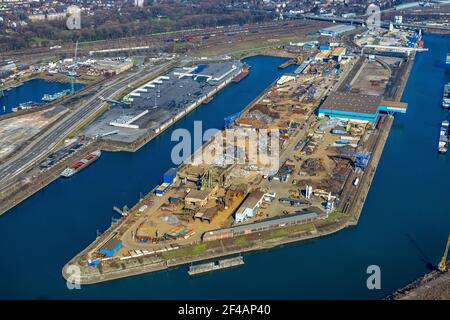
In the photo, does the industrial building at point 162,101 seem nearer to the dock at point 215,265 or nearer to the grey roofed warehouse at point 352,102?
the grey roofed warehouse at point 352,102

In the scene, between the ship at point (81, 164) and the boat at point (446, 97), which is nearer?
the ship at point (81, 164)

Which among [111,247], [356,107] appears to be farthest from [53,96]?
[356,107]

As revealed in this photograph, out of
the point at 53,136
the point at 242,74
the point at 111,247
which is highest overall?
the point at 242,74

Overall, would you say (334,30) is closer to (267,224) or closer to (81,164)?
(81,164)

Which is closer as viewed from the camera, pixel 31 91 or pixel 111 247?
pixel 111 247

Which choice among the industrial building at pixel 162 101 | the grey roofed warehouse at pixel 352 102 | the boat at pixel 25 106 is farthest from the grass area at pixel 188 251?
the boat at pixel 25 106

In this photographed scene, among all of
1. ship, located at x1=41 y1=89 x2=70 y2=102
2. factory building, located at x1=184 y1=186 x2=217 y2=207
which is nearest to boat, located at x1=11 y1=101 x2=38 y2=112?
ship, located at x1=41 y1=89 x2=70 y2=102

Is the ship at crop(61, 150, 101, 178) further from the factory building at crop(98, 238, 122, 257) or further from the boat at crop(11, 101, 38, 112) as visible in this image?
the boat at crop(11, 101, 38, 112)
